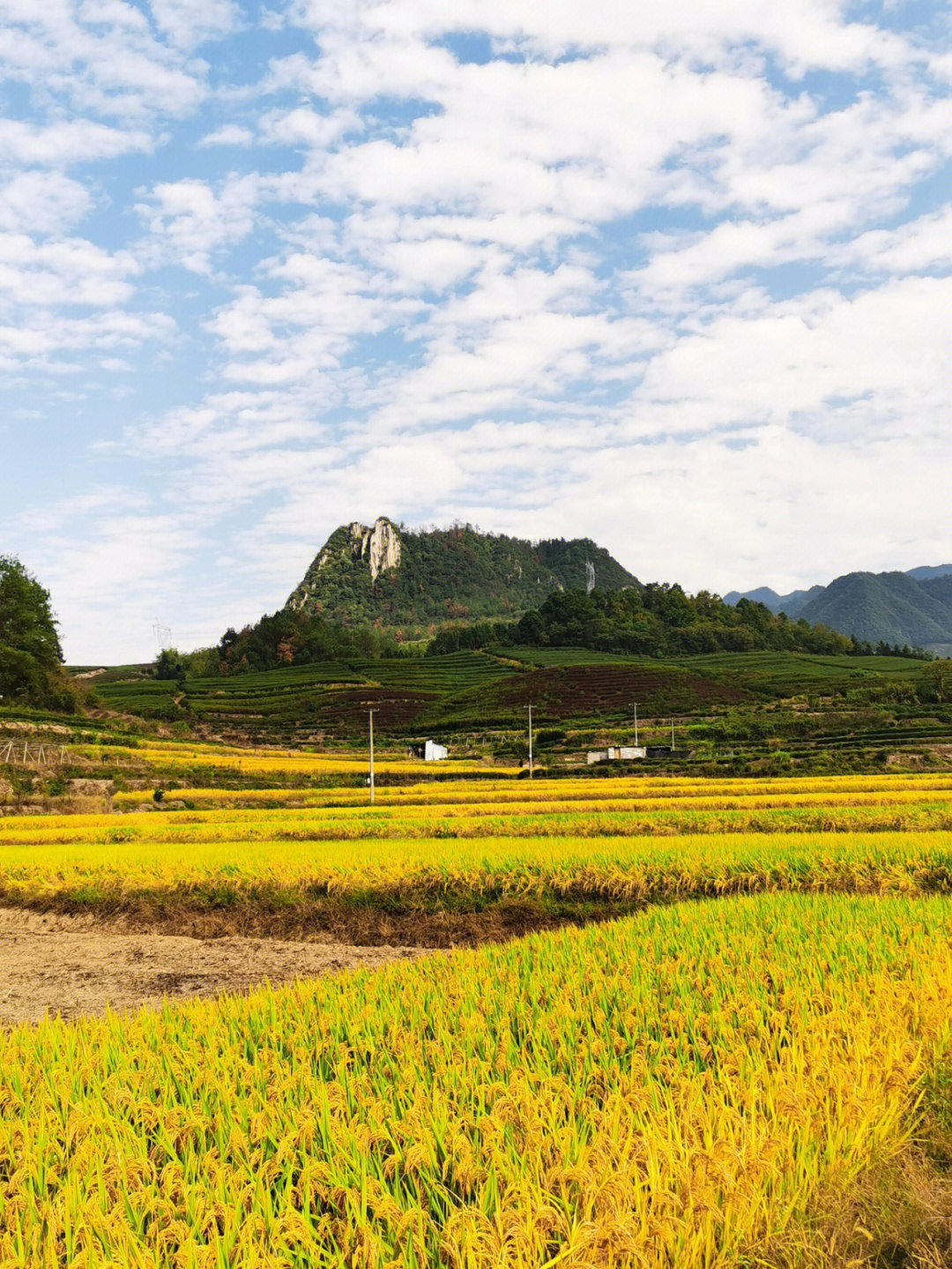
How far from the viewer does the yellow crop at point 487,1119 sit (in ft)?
7.89

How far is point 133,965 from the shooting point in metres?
10.4

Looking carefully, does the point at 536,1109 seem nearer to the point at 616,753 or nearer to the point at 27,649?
the point at 616,753

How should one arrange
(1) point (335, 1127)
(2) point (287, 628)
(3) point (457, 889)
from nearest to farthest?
1. (1) point (335, 1127)
2. (3) point (457, 889)
3. (2) point (287, 628)

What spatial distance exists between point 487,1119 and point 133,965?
9229mm

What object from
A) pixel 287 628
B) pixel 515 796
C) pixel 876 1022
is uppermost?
pixel 287 628

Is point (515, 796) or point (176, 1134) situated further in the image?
point (515, 796)

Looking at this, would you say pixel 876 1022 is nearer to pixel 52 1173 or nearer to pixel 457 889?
pixel 52 1173

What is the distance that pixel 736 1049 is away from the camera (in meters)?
3.71

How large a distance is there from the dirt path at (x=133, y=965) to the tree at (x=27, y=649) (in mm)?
52040

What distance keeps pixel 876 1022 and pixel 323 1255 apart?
3150mm

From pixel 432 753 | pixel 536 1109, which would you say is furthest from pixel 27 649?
pixel 536 1109

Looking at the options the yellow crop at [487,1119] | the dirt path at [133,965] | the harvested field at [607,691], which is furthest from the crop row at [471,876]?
the harvested field at [607,691]

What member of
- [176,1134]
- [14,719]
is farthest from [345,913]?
[14,719]

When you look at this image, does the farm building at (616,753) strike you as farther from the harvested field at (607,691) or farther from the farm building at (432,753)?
the harvested field at (607,691)
